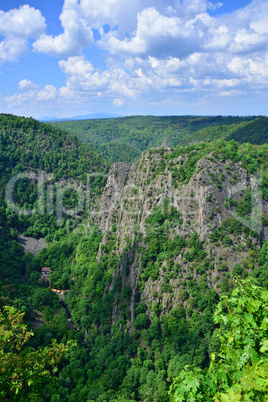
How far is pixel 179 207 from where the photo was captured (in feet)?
288

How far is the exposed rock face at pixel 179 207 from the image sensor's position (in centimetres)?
7693

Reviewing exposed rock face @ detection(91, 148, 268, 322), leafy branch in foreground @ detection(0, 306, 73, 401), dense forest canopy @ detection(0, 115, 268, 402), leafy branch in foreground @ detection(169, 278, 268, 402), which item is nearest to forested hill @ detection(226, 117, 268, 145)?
dense forest canopy @ detection(0, 115, 268, 402)

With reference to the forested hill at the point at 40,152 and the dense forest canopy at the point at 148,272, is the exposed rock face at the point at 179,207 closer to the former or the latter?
the dense forest canopy at the point at 148,272

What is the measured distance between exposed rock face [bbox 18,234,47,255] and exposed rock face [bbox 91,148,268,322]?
47377mm

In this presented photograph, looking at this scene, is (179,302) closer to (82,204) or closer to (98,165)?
(82,204)

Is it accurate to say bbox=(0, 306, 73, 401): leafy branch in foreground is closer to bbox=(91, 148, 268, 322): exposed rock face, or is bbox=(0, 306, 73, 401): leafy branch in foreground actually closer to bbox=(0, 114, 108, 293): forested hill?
bbox=(91, 148, 268, 322): exposed rock face

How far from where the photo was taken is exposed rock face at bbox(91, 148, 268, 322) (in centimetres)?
7693

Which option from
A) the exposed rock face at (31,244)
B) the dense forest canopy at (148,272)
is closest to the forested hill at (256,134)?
the dense forest canopy at (148,272)

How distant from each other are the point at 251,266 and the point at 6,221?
114 m

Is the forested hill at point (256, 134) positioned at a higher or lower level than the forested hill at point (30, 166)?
higher

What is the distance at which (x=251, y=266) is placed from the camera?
237 feet

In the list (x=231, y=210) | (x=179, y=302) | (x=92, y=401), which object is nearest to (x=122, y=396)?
(x=92, y=401)

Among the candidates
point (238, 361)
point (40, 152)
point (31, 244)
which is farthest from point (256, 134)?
point (238, 361)

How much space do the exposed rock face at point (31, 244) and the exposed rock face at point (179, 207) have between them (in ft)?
155
